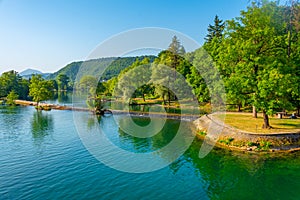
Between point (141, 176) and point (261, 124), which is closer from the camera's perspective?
point (141, 176)

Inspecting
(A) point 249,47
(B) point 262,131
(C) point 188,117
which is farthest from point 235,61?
(C) point 188,117

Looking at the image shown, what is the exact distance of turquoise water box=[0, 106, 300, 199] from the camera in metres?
16.5

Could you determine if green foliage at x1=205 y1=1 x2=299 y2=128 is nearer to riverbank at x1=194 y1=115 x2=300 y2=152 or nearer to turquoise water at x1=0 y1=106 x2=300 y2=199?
riverbank at x1=194 y1=115 x2=300 y2=152

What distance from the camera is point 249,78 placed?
2784 cm

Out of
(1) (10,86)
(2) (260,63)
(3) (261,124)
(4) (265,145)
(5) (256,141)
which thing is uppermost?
(1) (10,86)

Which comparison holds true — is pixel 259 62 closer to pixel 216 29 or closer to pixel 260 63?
pixel 260 63

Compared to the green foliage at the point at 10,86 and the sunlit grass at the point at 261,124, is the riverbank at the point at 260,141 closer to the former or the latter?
the sunlit grass at the point at 261,124

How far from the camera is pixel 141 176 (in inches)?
772

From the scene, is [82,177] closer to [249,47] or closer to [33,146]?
[33,146]

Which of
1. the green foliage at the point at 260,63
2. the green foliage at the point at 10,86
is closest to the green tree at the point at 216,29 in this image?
the green foliage at the point at 260,63

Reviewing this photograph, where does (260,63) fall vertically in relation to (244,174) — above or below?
above

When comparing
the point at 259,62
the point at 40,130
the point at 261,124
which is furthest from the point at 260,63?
the point at 40,130

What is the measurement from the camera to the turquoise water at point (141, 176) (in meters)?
16.5

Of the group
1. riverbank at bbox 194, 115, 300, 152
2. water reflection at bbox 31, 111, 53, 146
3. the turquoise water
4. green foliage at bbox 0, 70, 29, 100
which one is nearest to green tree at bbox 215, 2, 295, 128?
riverbank at bbox 194, 115, 300, 152
